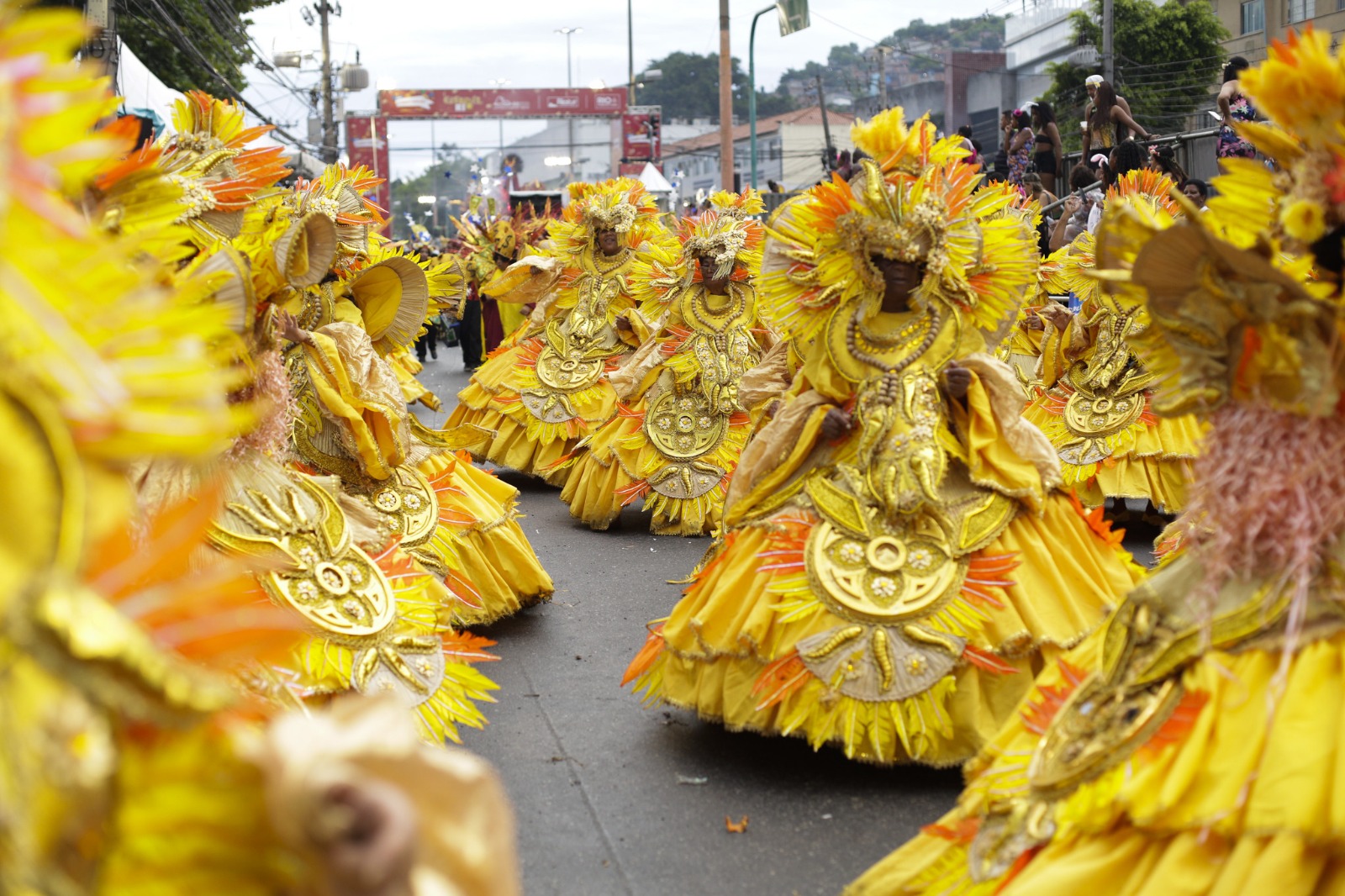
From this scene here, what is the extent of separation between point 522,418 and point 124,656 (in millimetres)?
9466

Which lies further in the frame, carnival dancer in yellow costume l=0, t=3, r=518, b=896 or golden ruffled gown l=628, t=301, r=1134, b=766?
golden ruffled gown l=628, t=301, r=1134, b=766

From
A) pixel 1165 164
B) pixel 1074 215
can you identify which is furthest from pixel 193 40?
pixel 1165 164

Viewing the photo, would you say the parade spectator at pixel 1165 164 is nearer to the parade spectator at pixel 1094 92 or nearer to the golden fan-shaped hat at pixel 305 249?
the parade spectator at pixel 1094 92

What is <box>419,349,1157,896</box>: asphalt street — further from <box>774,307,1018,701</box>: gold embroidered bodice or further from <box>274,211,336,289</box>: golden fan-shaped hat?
<box>274,211,336,289</box>: golden fan-shaped hat

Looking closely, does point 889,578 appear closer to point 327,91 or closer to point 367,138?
point 327,91

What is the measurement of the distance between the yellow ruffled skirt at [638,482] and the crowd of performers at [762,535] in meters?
1.88

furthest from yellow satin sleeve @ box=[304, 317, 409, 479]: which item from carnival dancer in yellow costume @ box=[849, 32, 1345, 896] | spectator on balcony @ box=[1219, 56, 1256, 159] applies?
spectator on balcony @ box=[1219, 56, 1256, 159]

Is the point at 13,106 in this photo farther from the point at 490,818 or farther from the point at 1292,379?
the point at 1292,379

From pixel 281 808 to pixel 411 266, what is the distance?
5106mm

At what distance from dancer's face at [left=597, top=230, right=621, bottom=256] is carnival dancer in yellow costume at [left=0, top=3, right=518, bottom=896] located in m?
9.19

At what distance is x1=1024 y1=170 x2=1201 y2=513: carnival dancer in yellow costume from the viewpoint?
8.30 m

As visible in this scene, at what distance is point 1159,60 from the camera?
23.6m

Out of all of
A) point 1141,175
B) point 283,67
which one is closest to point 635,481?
point 1141,175

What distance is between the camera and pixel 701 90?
299 feet
